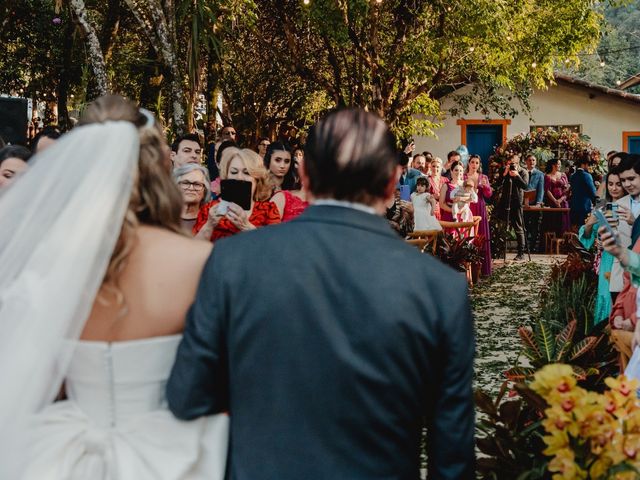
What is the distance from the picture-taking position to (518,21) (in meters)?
15.8

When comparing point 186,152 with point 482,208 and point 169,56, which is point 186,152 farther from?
point 482,208

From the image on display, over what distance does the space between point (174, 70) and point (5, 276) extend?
30.8 ft

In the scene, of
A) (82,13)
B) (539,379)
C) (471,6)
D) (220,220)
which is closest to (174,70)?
(82,13)

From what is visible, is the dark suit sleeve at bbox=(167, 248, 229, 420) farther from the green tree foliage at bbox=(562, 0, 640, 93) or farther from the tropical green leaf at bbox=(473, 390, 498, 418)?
the green tree foliage at bbox=(562, 0, 640, 93)

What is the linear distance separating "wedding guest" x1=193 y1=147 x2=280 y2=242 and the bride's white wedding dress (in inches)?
114

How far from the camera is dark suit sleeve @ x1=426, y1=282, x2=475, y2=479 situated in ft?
6.81

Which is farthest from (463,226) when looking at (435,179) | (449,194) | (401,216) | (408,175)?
(401,216)

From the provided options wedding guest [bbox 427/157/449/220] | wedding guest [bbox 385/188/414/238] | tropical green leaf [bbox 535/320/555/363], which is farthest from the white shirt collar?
wedding guest [bbox 427/157/449/220]

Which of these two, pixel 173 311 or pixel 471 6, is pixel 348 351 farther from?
pixel 471 6

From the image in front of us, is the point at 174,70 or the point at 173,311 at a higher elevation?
the point at 174,70

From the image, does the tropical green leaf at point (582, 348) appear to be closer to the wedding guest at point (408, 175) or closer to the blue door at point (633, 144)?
the wedding guest at point (408, 175)

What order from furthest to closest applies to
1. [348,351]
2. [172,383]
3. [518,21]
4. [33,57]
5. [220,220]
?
1. [33,57]
2. [518,21]
3. [220,220]
4. [172,383]
5. [348,351]

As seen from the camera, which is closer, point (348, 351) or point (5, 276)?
point (348, 351)

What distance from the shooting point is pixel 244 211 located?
5.24 metres
